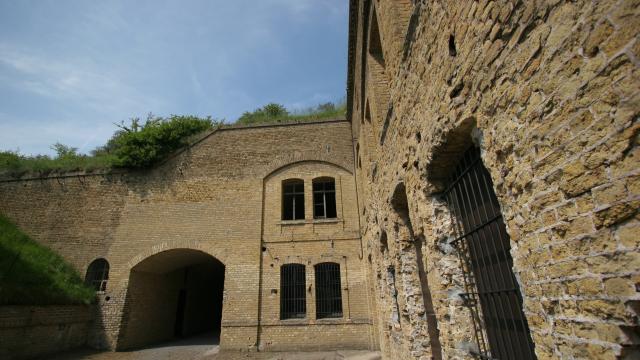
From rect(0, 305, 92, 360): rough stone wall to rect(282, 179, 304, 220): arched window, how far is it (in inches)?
340

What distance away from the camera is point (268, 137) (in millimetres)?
14930

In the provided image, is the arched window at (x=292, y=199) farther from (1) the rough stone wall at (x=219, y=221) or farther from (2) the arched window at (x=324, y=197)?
(2) the arched window at (x=324, y=197)

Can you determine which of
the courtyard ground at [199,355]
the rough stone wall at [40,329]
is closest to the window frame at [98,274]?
the rough stone wall at [40,329]

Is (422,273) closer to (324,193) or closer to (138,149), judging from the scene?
(324,193)

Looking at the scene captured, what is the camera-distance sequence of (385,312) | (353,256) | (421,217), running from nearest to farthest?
(421,217) < (385,312) < (353,256)

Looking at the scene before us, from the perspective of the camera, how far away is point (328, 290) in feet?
40.0

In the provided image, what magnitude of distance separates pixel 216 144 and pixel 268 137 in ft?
7.96

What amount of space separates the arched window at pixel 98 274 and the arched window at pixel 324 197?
918cm

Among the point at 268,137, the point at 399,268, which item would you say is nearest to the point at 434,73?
the point at 399,268

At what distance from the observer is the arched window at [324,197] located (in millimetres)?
13984

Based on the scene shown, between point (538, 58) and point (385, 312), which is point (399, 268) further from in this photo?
point (538, 58)

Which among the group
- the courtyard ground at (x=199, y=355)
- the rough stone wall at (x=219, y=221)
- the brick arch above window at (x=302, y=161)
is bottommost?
the courtyard ground at (x=199, y=355)

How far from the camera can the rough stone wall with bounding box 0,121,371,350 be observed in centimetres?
1195

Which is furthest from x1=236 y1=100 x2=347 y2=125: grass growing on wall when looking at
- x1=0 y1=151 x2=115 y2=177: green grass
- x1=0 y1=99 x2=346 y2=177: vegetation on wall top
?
x1=0 y1=151 x2=115 y2=177: green grass
